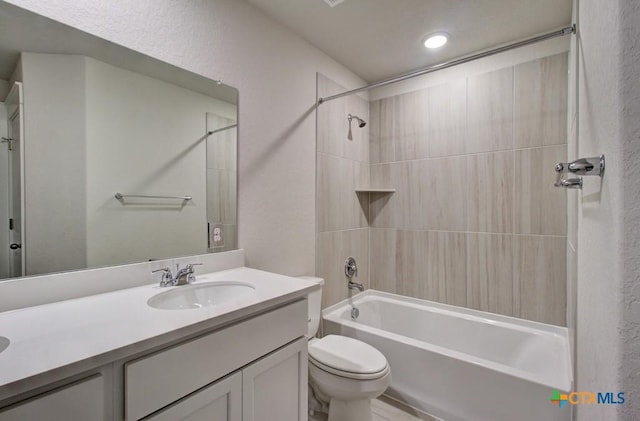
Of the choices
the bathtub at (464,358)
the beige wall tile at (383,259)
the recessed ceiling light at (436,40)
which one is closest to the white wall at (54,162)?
the bathtub at (464,358)

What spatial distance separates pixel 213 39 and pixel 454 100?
6.01ft

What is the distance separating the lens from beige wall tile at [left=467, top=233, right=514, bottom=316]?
2.06 meters

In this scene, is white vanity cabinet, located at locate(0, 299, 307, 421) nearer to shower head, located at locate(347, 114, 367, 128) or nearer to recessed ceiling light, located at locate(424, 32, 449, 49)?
shower head, located at locate(347, 114, 367, 128)

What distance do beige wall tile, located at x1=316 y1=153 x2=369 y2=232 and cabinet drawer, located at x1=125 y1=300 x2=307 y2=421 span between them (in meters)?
1.17

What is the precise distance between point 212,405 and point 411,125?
7.87 feet

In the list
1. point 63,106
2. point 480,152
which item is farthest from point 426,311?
point 63,106

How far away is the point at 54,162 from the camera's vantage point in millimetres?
1005

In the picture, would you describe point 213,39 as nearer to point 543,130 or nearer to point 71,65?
point 71,65

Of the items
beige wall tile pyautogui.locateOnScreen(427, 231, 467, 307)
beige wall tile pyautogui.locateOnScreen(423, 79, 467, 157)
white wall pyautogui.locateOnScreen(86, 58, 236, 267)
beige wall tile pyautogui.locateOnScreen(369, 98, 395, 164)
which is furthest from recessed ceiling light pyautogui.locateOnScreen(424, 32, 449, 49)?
white wall pyautogui.locateOnScreen(86, 58, 236, 267)

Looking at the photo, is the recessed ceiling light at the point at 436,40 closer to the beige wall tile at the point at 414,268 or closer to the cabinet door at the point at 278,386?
the beige wall tile at the point at 414,268

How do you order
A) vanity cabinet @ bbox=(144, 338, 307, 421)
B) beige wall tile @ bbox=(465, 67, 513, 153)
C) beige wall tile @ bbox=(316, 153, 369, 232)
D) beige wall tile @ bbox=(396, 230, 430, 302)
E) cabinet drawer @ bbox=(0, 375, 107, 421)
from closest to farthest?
cabinet drawer @ bbox=(0, 375, 107, 421)
vanity cabinet @ bbox=(144, 338, 307, 421)
beige wall tile @ bbox=(465, 67, 513, 153)
beige wall tile @ bbox=(316, 153, 369, 232)
beige wall tile @ bbox=(396, 230, 430, 302)

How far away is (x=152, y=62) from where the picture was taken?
1.25 m

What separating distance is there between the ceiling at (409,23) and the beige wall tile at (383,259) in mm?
1524

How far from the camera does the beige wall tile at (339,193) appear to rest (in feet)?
7.19
